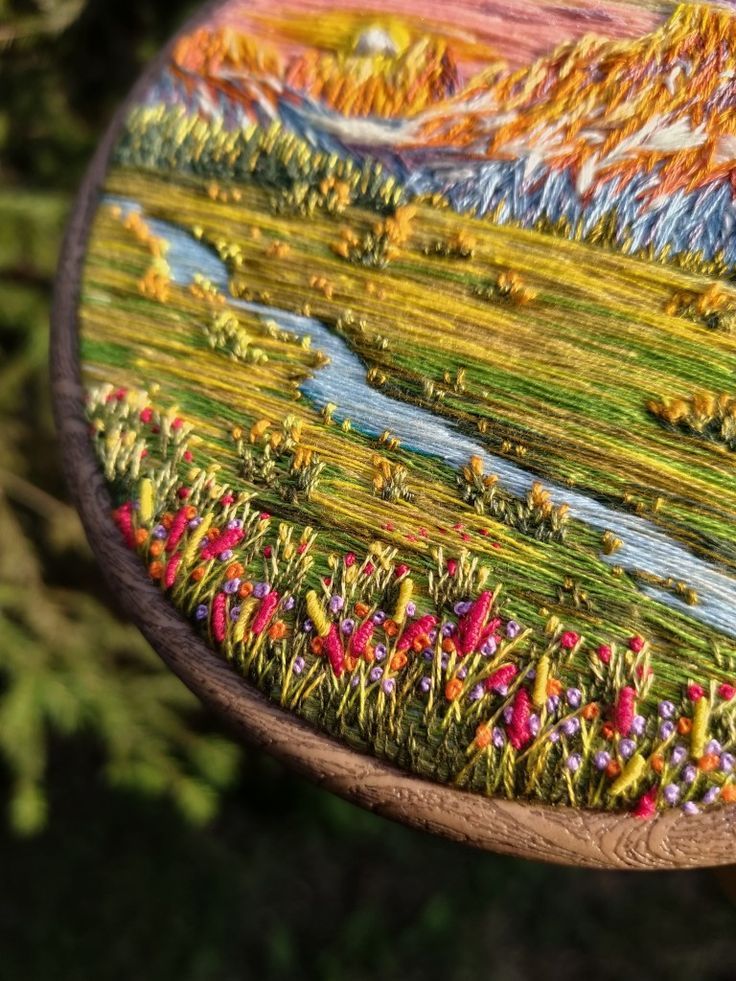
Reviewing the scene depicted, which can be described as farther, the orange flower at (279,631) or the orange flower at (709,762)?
the orange flower at (279,631)

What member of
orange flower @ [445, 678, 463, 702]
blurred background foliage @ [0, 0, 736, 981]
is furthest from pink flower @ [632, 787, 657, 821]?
blurred background foliage @ [0, 0, 736, 981]

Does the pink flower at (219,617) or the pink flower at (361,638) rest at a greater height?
the pink flower at (361,638)

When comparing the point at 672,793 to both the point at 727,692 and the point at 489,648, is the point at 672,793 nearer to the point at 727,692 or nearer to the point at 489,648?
the point at 727,692

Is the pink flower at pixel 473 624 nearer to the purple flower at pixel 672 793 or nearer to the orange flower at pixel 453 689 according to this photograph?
the orange flower at pixel 453 689

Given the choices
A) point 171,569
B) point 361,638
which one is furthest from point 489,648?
point 171,569

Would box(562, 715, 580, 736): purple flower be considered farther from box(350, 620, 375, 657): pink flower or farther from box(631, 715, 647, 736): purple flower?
A: box(350, 620, 375, 657): pink flower

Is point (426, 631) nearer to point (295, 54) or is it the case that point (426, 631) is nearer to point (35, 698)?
point (295, 54)

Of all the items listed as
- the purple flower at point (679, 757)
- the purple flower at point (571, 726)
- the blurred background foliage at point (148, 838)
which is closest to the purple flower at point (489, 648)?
the purple flower at point (571, 726)
